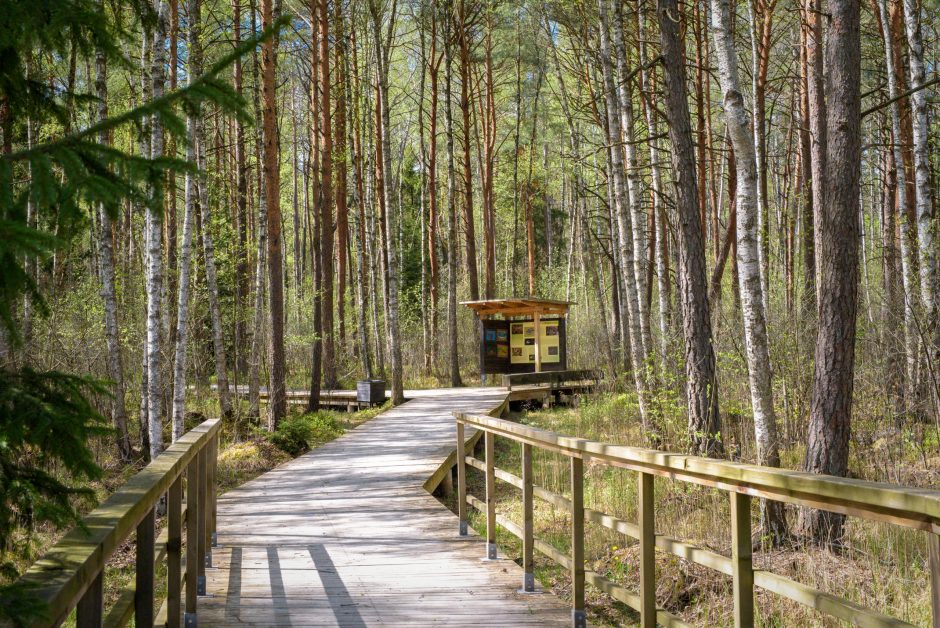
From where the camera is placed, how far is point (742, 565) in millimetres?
2631

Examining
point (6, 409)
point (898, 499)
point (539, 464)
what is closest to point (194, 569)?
point (6, 409)

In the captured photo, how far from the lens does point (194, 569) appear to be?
414 cm

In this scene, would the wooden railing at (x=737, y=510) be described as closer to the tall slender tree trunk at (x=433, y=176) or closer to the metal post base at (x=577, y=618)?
the metal post base at (x=577, y=618)

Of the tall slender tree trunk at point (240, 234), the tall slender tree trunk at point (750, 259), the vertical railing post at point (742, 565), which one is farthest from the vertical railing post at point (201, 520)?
the tall slender tree trunk at point (750, 259)

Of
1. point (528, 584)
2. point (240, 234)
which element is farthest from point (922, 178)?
point (240, 234)

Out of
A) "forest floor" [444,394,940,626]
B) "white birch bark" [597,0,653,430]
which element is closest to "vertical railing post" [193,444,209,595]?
"forest floor" [444,394,940,626]

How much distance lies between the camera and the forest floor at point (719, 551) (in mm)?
4836

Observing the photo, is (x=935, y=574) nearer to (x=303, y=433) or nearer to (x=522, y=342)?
(x=303, y=433)

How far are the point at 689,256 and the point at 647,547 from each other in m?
5.67

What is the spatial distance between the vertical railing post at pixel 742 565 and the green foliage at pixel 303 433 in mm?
9862

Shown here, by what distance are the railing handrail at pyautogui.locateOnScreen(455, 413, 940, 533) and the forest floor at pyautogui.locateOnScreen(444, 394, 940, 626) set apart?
207 cm

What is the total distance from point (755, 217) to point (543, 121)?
23001mm

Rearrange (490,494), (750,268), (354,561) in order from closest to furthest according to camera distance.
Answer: (490,494) → (354,561) → (750,268)

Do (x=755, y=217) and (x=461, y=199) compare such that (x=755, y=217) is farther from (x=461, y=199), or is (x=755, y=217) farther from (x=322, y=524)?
(x=461, y=199)
